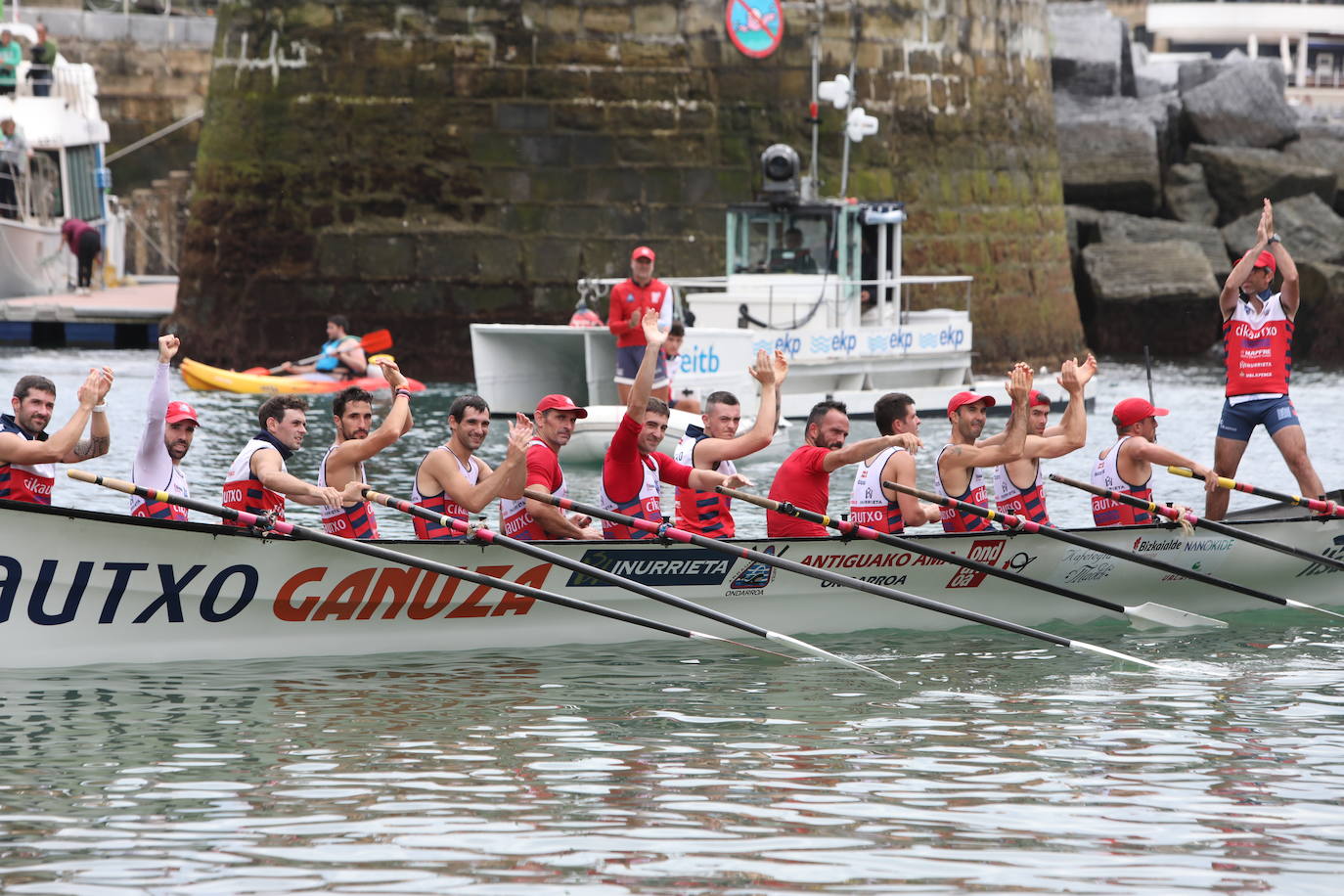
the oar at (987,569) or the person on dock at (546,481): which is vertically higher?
the person on dock at (546,481)

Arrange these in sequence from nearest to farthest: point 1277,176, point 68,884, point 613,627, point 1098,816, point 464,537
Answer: point 68,884, point 1098,816, point 464,537, point 613,627, point 1277,176

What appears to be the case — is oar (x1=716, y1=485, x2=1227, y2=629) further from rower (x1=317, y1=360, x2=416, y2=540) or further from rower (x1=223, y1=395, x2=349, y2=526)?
rower (x1=223, y1=395, x2=349, y2=526)

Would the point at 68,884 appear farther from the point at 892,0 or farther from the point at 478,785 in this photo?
the point at 892,0

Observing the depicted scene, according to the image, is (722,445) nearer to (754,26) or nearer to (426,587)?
(426,587)

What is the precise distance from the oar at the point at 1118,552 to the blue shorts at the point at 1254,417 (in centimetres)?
122

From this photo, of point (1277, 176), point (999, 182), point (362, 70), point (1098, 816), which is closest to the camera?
point (1098, 816)

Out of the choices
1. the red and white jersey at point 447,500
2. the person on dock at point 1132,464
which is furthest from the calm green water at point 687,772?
the person on dock at point 1132,464

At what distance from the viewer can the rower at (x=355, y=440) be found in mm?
11273

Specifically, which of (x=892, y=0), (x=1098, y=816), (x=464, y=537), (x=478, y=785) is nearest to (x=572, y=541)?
(x=464, y=537)

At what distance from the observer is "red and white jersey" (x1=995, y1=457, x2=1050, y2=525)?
44.4ft

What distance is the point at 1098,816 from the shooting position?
870cm

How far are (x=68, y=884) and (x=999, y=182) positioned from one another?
83.0 ft

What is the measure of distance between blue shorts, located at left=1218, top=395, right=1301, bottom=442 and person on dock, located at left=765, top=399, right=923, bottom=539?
3.42 metres

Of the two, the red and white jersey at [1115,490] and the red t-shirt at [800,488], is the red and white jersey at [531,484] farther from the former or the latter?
the red and white jersey at [1115,490]
